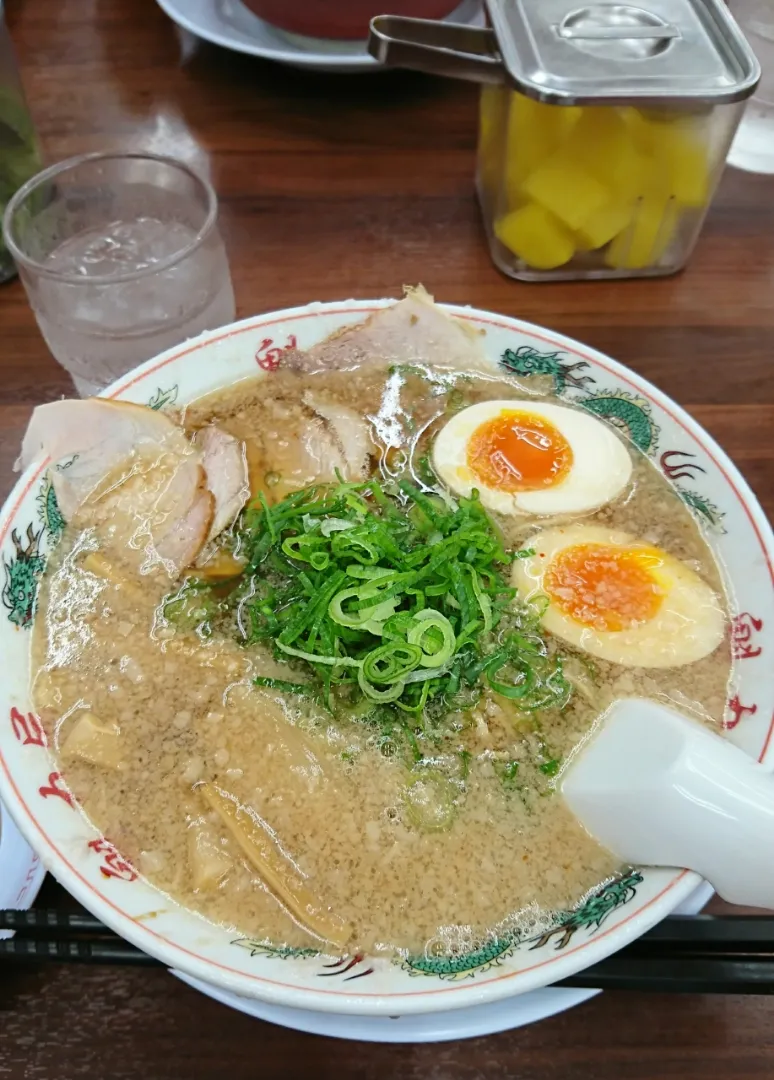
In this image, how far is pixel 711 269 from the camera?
180cm

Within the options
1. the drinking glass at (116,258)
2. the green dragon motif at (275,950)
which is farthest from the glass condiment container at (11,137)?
the green dragon motif at (275,950)

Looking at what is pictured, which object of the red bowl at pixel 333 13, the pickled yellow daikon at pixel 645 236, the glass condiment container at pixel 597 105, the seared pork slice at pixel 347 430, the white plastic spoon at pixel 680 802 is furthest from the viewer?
the red bowl at pixel 333 13

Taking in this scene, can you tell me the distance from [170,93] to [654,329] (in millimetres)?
1498

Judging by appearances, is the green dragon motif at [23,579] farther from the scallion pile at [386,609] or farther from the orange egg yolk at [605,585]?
the orange egg yolk at [605,585]

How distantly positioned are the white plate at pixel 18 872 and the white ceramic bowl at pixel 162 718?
116 mm

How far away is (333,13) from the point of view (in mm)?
1919

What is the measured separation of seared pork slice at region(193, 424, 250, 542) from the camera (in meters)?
1.24

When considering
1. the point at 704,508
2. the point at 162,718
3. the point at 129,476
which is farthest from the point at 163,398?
the point at 704,508

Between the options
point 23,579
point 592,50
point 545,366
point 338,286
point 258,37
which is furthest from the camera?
point 258,37

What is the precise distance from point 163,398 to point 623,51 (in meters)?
1.08

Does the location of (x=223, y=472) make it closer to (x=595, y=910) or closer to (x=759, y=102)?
(x=595, y=910)

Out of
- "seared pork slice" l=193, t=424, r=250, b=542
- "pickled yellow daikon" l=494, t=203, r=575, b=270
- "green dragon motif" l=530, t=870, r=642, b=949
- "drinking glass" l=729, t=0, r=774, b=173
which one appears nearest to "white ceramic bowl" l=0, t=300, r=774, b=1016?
"green dragon motif" l=530, t=870, r=642, b=949

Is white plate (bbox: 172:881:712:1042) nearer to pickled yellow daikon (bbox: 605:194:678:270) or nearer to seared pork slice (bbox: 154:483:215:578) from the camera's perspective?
seared pork slice (bbox: 154:483:215:578)

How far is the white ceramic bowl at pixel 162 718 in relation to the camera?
82cm
